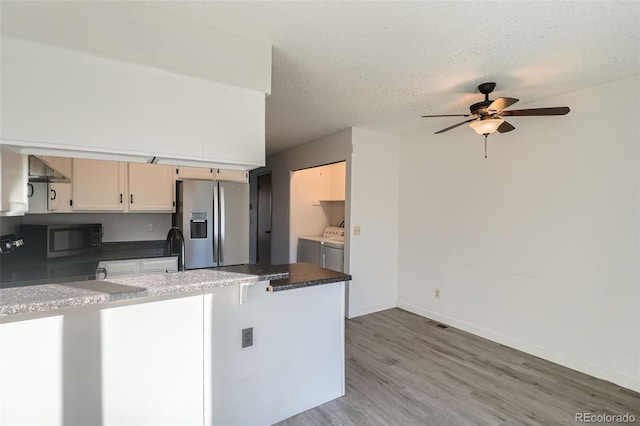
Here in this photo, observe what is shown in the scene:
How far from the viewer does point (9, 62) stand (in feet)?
4.37

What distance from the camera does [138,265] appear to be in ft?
10.5

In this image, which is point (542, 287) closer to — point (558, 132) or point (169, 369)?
point (558, 132)

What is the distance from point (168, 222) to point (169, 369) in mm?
2807

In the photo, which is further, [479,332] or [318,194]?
[318,194]

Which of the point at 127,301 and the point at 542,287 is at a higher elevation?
the point at 127,301

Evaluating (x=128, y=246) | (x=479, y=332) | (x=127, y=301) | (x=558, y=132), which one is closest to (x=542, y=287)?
(x=479, y=332)

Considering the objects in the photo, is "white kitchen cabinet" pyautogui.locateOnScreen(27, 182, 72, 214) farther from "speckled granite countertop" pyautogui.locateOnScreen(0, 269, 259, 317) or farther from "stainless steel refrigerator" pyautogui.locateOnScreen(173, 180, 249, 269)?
"speckled granite countertop" pyautogui.locateOnScreen(0, 269, 259, 317)

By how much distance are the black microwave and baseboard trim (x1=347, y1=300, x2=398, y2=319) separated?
3.18 meters

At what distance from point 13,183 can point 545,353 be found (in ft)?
14.2

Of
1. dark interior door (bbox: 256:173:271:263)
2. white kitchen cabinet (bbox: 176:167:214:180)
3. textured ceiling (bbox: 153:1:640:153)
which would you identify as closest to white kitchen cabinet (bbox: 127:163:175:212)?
white kitchen cabinet (bbox: 176:167:214:180)

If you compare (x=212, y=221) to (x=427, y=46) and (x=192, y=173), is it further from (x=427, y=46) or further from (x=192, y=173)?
(x=427, y=46)

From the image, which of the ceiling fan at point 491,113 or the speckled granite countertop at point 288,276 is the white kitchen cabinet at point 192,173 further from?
the ceiling fan at point 491,113

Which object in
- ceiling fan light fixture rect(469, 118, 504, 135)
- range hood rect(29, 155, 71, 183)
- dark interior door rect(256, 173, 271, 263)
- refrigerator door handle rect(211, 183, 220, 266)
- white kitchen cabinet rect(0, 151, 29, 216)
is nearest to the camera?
white kitchen cabinet rect(0, 151, 29, 216)

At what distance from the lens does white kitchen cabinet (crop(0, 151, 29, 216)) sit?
4.69 feet
